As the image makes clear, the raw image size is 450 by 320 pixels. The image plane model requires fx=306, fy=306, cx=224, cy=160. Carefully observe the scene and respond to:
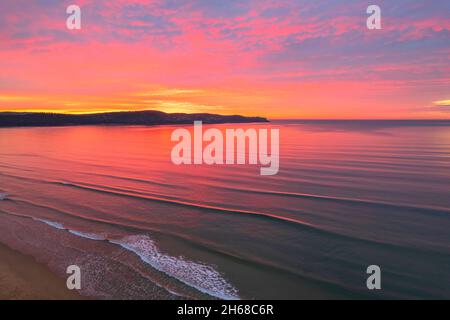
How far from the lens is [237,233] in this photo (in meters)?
11.1

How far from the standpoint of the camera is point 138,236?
10.7 meters

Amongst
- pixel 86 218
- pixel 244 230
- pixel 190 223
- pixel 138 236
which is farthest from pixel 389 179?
pixel 86 218

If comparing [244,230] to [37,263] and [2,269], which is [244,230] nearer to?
[37,263]

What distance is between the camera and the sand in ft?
23.3

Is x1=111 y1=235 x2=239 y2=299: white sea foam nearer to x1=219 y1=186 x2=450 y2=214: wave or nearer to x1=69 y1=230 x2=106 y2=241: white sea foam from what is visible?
x1=69 y1=230 x2=106 y2=241: white sea foam

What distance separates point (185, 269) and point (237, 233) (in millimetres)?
3092

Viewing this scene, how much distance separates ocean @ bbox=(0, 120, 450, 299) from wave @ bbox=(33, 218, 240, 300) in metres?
0.03

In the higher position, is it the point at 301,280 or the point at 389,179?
the point at 389,179

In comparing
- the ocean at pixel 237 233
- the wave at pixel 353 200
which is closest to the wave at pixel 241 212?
the ocean at pixel 237 233

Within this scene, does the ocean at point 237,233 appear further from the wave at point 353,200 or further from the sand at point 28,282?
the sand at point 28,282

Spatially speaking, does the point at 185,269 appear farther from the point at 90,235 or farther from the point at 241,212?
the point at 241,212

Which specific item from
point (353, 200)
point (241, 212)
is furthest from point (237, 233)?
point (353, 200)
